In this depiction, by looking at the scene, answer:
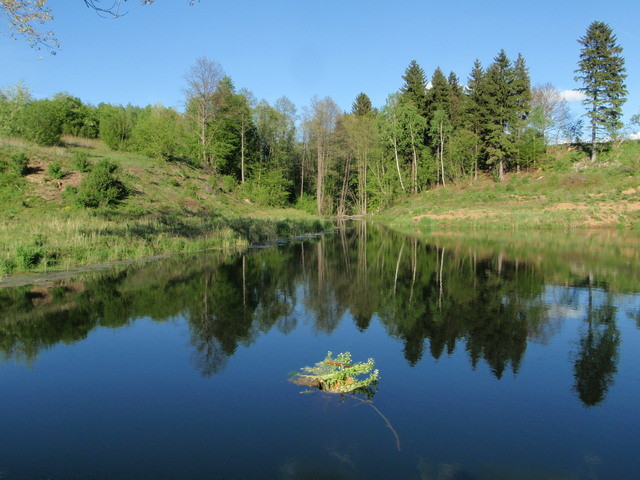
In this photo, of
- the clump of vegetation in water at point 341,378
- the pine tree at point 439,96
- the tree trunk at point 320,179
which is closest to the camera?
the clump of vegetation in water at point 341,378

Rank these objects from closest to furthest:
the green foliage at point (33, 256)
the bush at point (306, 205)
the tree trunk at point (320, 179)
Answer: the green foliage at point (33, 256), the tree trunk at point (320, 179), the bush at point (306, 205)

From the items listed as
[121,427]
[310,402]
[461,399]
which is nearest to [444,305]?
[461,399]

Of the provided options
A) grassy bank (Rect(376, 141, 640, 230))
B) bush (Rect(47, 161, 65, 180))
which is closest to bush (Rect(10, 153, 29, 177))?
bush (Rect(47, 161, 65, 180))

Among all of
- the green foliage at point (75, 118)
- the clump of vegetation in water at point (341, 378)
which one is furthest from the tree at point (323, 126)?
the clump of vegetation in water at point (341, 378)

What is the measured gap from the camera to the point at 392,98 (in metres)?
58.9

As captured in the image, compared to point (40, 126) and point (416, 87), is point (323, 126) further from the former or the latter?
point (40, 126)

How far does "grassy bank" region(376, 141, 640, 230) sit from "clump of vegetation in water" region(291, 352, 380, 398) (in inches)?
1457

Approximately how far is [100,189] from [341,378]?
2619 cm

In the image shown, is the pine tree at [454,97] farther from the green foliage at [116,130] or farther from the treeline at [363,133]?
the green foliage at [116,130]

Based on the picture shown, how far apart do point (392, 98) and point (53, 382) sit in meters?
57.8

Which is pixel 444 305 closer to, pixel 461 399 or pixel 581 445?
pixel 461 399

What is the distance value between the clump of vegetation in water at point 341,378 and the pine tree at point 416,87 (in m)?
59.0

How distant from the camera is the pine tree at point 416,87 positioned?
62.0 metres

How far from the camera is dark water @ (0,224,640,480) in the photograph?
489 cm
